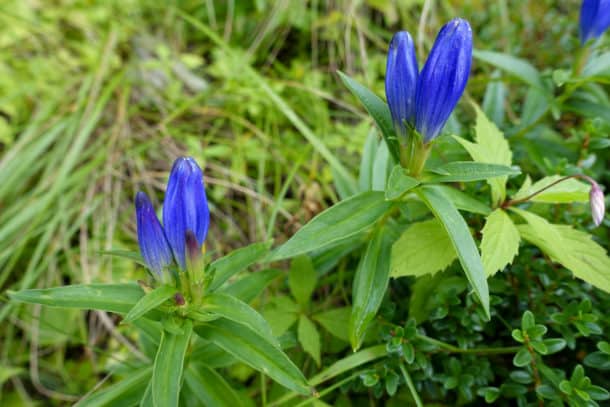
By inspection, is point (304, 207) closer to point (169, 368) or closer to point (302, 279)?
point (302, 279)

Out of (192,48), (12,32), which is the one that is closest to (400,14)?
(192,48)

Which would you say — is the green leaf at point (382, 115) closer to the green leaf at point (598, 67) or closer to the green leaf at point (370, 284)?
the green leaf at point (370, 284)

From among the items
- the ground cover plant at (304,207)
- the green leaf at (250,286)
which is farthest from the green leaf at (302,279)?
the green leaf at (250,286)

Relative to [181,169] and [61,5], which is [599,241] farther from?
[61,5]

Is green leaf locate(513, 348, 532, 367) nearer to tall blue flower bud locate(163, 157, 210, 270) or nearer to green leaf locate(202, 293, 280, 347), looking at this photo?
green leaf locate(202, 293, 280, 347)

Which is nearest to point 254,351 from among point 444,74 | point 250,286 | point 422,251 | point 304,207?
point 250,286

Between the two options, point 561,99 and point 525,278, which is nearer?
point 525,278

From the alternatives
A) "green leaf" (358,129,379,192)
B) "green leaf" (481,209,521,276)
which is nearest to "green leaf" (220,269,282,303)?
"green leaf" (358,129,379,192)
